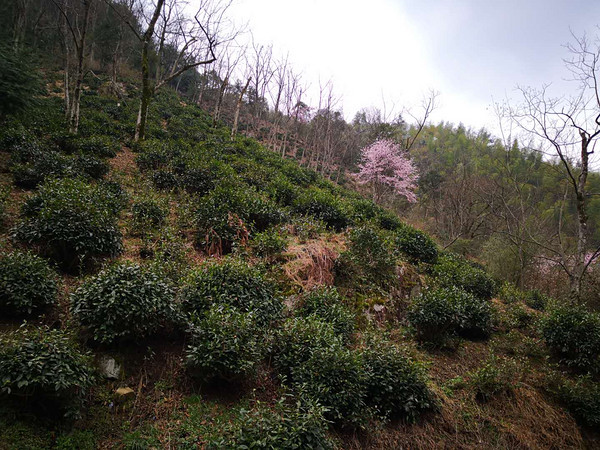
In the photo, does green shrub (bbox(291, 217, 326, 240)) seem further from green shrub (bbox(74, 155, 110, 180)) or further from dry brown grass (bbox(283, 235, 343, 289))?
green shrub (bbox(74, 155, 110, 180))

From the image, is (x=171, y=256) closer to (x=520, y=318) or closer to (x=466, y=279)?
(x=466, y=279)

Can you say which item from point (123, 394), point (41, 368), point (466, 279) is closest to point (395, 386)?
point (123, 394)

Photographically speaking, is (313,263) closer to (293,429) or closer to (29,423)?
(293,429)

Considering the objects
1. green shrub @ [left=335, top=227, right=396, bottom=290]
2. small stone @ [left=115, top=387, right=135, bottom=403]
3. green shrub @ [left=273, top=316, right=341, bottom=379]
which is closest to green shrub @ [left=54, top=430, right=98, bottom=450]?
small stone @ [left=115, top=387, right=135, bottom=403]

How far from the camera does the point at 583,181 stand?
8555 millimetres

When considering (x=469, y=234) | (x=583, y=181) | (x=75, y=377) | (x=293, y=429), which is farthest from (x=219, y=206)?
(x=469, y=234)

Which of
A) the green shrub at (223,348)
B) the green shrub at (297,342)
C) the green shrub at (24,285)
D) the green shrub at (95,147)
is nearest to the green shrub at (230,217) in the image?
the green shrub at (297,342)

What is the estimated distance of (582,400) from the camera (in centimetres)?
520

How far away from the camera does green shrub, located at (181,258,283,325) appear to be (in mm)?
4480

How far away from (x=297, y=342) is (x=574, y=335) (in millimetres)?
6200

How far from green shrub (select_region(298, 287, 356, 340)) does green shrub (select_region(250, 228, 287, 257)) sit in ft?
4.59

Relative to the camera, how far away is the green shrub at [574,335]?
611 centimetres

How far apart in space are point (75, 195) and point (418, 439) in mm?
6752

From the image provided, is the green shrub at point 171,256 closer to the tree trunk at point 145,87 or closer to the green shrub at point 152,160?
the green shrub at point 152,160
